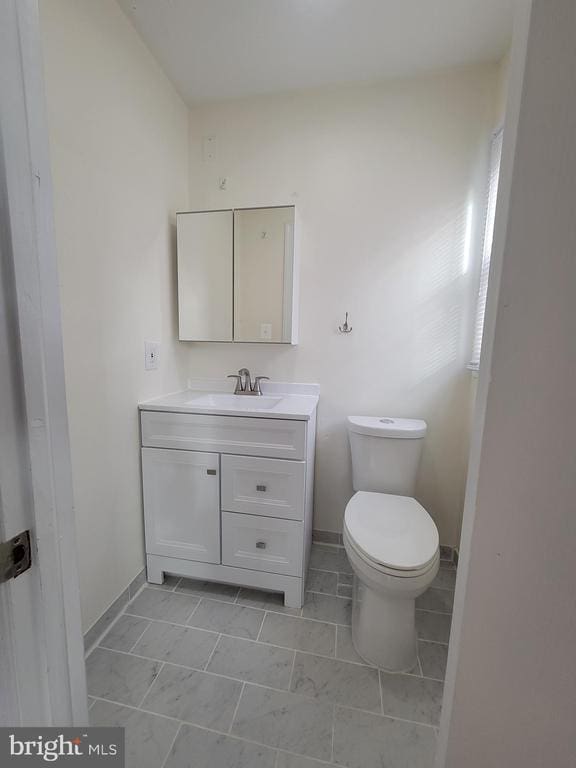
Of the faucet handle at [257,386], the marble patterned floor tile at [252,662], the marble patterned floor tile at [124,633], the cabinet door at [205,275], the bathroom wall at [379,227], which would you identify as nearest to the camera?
the marble patterned floor tile at [252,662]


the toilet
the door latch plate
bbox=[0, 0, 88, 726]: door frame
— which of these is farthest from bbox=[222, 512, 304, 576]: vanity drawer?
the door latch plate

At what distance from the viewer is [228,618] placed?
130 centimetres

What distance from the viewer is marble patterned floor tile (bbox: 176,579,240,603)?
55.7 inches

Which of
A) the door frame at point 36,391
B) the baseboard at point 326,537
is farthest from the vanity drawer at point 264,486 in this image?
the door frame at point 36,391

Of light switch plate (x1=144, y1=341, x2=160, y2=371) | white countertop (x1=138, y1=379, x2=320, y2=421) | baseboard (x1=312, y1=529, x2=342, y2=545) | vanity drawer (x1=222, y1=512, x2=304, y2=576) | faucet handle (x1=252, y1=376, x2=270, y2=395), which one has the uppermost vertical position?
light switch plate (x1=144, y1=341, x2=160, y2=371)

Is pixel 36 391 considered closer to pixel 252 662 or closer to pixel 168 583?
pixel 252 662

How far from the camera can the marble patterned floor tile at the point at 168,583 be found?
1.46 m

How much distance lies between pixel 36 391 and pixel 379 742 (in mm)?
1333

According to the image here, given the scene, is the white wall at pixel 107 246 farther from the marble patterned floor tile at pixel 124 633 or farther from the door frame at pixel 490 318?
the door frame at pixel 490 318

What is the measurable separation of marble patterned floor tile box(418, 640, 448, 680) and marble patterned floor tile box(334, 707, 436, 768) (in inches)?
7.4

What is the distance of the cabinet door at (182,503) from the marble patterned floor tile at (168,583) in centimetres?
17

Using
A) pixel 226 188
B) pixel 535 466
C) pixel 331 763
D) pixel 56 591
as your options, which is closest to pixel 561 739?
pixel 535 466

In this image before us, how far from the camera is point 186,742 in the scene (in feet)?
2.93

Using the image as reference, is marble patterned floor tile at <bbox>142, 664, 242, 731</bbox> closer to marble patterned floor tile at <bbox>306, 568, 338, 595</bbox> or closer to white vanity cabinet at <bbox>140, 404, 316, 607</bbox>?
white vanity cabinet at <bbox>140, 404, 316, 607</bbox>
